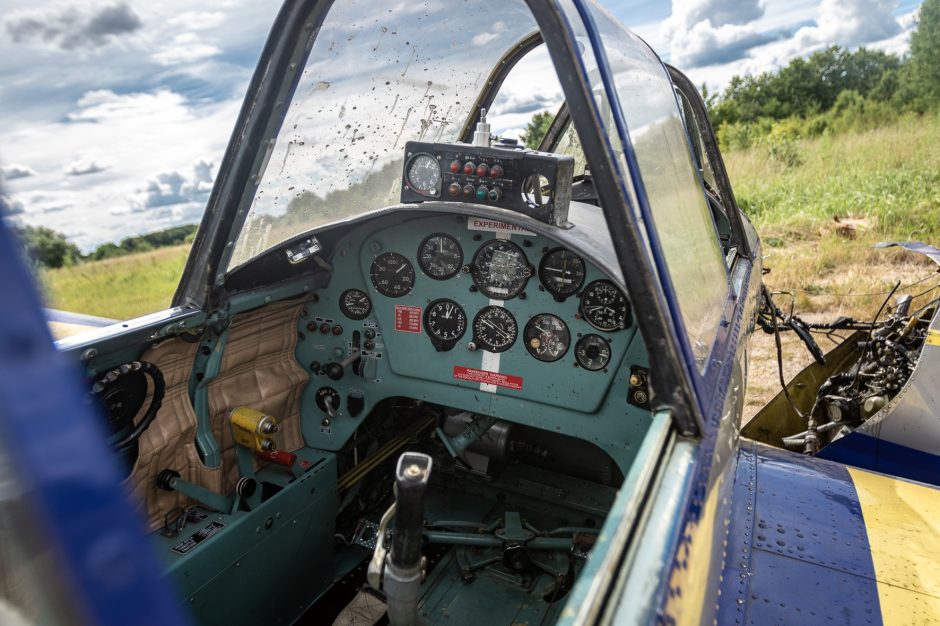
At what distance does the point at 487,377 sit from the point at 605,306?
0.58 meters

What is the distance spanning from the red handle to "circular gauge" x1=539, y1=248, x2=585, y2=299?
1.21m

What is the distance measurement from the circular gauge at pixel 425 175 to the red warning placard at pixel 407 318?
54 centimetres

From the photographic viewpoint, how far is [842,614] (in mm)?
1361

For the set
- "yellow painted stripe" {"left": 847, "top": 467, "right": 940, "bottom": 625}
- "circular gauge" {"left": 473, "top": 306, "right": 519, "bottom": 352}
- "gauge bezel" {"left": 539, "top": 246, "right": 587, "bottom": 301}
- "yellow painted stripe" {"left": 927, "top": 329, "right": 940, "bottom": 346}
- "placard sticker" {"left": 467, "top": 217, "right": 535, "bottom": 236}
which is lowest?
"yellow painted stripe" {"left": 847, "top": 467, "right": 940, "bottom": 625}

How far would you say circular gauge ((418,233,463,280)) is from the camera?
257cm

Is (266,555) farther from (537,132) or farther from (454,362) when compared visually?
(537,132)

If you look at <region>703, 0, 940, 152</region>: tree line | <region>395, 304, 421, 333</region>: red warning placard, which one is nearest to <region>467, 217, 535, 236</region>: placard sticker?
<region>395, 304, 421, 333</region>: red warning placard

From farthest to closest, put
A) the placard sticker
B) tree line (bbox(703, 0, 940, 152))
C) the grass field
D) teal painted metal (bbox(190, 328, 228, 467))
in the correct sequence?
1. tree line (bbox(703, 0, 940, 152))
2. the grass field
3. the placard sticker
4. teal painted metal (bbox(190, 328, 228, 467))

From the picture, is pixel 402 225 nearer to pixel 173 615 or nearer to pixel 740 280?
pixel 740 280

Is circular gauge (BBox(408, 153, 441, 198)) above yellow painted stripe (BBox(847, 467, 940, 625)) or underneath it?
above

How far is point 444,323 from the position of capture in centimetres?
262

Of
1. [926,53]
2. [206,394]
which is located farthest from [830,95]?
[206,394]

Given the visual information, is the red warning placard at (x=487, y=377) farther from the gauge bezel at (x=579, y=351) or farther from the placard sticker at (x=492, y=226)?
the placard sticker at (x=492, y=226)

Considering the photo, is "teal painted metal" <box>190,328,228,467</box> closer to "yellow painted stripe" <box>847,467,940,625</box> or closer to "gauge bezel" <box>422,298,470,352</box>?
"gauge bezel" <box>422,298,470,352</box>
